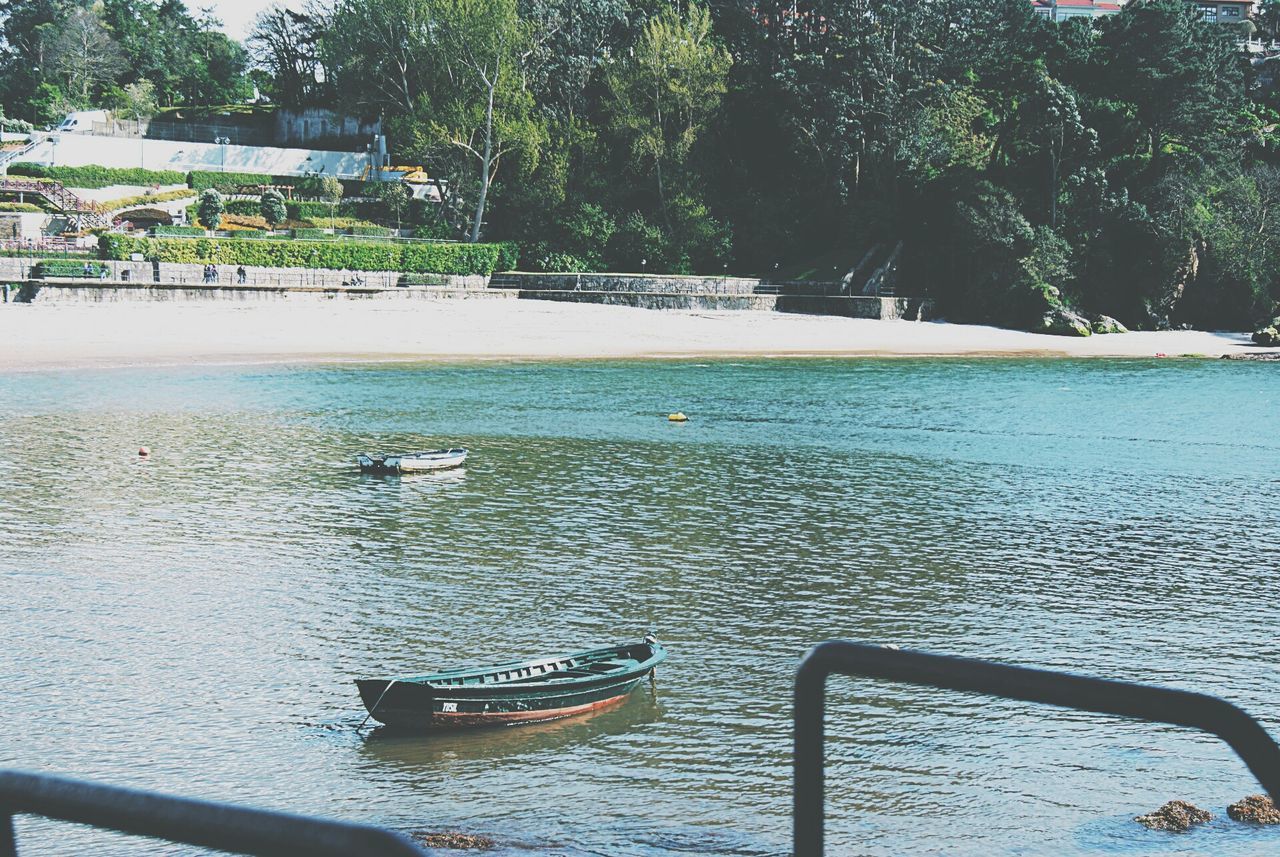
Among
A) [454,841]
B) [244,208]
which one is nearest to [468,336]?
[244,208]

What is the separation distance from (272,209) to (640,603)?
2232 inches

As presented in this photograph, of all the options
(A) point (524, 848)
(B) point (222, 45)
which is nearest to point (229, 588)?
(A) point (524, 848)

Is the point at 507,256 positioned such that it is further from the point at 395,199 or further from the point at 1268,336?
the point at 1268,336

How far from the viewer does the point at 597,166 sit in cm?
7219

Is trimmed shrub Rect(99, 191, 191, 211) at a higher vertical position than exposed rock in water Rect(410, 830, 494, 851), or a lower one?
higher

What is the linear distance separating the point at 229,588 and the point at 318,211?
57110mm

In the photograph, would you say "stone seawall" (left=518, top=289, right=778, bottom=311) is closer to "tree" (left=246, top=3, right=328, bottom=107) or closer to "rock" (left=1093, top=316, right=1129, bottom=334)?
"rock" (left=1093, top=316, right=1129, bottom=334)

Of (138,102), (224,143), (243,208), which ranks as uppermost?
(138,102)

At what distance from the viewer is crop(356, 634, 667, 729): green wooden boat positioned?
1251 cm

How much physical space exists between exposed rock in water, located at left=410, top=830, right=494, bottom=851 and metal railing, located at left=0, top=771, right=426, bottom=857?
8.76 meters

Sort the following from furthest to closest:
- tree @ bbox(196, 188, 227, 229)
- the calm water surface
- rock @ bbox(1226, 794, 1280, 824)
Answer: tree @ bbox(196, 188, 227, 229) → the calm water surface → rock @ bbox(1226, 794, 1280, 824)

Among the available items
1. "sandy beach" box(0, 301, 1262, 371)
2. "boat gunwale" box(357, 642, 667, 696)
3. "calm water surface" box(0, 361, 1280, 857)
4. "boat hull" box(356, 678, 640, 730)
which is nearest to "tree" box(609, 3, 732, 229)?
"sandy beach" box(0, 301, 1262, 371)

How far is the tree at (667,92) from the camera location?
68.2 meters

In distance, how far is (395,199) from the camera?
238 feet
